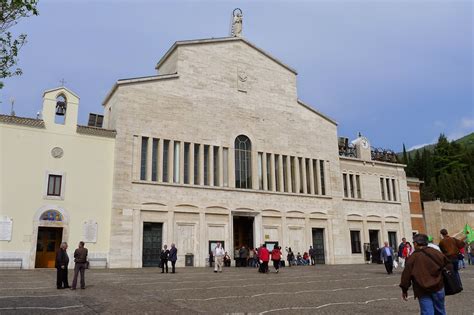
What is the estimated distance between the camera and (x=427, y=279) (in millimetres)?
6336

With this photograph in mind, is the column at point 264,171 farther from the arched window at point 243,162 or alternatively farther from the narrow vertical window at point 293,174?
the narrow vertical window at point 293,174

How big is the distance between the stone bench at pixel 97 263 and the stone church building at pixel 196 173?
4.8 inches

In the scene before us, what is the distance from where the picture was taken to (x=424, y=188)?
70.9m

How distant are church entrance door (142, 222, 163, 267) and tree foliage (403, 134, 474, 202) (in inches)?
1982

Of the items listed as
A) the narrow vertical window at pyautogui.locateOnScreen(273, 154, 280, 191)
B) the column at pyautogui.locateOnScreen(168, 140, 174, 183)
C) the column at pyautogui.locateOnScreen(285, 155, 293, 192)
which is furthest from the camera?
the column at pyautogui.locateOnScreen(285, 155, 293, 192)

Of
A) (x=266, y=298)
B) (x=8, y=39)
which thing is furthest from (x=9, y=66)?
(x=266, y=298)

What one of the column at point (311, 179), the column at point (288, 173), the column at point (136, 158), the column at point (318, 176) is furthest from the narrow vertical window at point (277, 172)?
the column at point (136, 158)

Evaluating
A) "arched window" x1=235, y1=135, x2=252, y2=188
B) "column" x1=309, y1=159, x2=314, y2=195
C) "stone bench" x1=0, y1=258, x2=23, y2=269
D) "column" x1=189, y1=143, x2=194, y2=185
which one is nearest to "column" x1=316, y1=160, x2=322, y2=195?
"column" x1=309, y1=159, x2=314, y2=195

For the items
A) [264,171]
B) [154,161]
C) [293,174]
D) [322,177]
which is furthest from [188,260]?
[322,177]

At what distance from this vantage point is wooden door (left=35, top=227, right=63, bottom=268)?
24666 millimetres

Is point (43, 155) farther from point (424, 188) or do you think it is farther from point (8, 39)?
point (424, 188)

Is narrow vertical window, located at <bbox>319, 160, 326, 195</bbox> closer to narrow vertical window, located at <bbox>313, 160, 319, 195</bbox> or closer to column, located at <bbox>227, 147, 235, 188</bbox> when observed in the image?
narrow vertical window, located at <bbox>313, 160, 319, 195</bbox>

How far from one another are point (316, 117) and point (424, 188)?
1705 inches

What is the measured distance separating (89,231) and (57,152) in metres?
5.39
